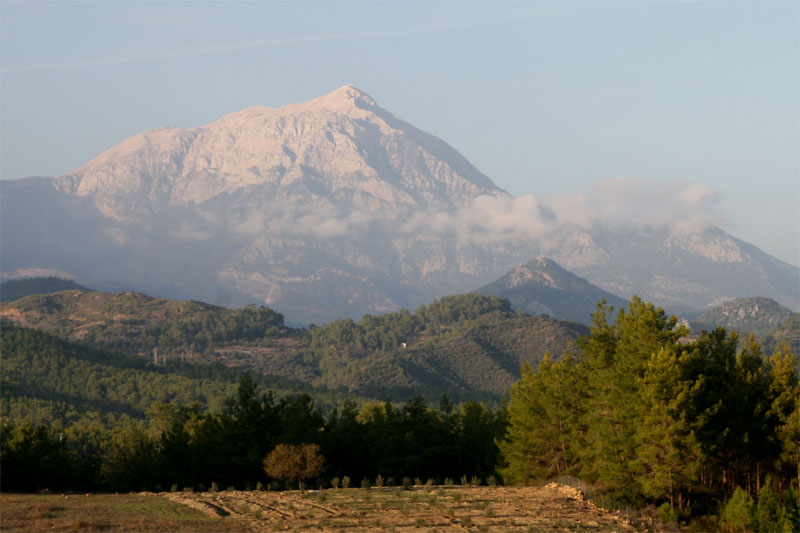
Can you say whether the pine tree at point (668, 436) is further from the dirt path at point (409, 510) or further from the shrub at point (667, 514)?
the dirt path at point (409, 510)

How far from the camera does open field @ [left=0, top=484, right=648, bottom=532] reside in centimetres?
4597

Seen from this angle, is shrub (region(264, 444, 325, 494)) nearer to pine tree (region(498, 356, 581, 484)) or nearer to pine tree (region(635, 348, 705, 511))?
pine tree (region(498, 356, 581, 484))

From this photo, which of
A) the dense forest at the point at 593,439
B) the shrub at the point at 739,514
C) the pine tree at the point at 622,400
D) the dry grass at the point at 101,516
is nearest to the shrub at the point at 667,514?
the dense forest at the point at 593,439

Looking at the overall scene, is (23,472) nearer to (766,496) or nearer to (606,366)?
(606,366)

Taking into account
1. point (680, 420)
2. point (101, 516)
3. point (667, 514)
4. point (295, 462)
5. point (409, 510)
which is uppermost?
point (680, 420)

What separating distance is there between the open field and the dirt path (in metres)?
0.05

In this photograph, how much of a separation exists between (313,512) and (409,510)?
16.4 ft

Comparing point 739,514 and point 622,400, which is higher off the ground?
point 622,400

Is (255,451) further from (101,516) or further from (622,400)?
(101,516)

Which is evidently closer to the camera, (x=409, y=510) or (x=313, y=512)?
(x=313, y=512)

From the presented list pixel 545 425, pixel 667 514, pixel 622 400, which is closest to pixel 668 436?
pixel 667 514

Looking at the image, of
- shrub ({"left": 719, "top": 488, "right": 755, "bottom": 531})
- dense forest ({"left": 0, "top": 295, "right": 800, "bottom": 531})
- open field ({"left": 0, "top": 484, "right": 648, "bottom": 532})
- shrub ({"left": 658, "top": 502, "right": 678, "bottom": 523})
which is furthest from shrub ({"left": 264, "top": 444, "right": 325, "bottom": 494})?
shrub ({"left": 719, "top": 488, "right": 755, "bottom": 531})

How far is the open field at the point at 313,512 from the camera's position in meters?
46.0

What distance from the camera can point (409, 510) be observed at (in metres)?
51.4
